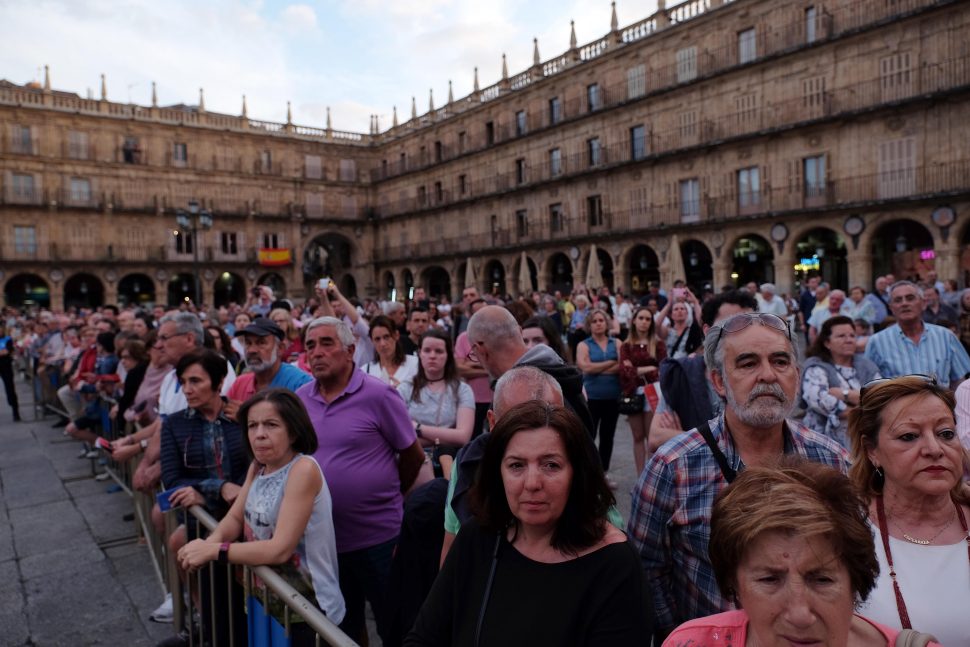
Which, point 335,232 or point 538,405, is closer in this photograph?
point 538,405

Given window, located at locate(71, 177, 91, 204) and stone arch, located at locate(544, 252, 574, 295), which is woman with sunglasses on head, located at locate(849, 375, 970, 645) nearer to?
stone arch, located at locate(544, 252, 574, 295)

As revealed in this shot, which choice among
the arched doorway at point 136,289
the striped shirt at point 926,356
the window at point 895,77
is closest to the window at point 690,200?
the window at point 895,77

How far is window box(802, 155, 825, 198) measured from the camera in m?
20.3

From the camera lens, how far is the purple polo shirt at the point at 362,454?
3.05m

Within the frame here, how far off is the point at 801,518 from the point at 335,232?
A: 38644 millimetres

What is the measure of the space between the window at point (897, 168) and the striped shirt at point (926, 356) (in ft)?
56.0

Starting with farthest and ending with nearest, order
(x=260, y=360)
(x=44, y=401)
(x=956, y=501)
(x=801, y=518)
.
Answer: (x=44, y=401) → (x=260, y=360) → (x=956, y=501) → (x=801, y=518)

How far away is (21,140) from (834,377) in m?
37.1

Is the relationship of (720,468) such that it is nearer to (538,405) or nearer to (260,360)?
(538,405)

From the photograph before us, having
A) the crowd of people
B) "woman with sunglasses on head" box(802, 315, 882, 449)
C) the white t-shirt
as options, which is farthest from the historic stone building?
the white t-shirt

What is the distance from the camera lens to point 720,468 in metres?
2.01

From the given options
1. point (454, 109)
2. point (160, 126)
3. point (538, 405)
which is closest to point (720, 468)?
point (538, 405)

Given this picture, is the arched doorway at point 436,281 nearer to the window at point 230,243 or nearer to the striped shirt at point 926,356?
the window at point 230,243

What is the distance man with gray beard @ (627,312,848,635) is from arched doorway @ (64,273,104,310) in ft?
120
